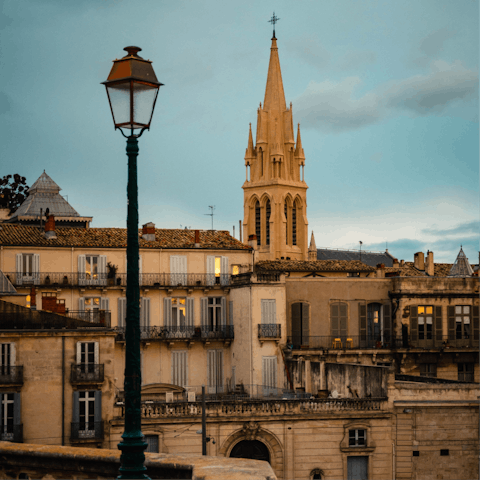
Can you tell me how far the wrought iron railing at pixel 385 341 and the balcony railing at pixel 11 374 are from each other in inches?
905

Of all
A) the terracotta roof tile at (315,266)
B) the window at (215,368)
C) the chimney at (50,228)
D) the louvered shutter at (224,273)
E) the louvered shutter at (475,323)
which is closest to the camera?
the chimney at (50,228)

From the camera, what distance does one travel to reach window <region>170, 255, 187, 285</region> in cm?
5366

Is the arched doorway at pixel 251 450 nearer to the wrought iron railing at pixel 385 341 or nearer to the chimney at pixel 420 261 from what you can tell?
the wrought iron railing at pixel 385 341

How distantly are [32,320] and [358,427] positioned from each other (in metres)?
15.0

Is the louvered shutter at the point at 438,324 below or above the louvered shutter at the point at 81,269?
below

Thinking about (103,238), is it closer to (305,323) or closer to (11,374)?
(305,323)

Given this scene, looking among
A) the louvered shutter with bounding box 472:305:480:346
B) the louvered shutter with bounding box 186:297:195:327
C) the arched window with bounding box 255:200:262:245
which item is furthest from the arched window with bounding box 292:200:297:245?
the louvered shutter with bounding box 186:297:195:327

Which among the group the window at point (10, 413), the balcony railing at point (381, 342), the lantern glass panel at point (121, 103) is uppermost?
the lantern glass panel at point (121, 103)

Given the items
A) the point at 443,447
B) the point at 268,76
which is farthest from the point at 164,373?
the point at 268,76

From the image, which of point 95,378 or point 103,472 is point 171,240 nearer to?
point 95,378

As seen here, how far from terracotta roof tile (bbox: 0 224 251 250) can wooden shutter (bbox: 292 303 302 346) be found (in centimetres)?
530

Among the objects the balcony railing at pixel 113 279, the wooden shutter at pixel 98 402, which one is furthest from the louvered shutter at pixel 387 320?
the wooden shutter at pixel 98 402

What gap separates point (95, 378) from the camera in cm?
3566

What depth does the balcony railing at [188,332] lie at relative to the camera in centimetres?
5212
